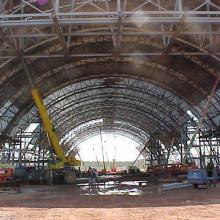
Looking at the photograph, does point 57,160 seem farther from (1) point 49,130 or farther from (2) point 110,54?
(2) point 110,54

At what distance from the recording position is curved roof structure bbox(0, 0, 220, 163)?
18.0 metres

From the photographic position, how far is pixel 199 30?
70.8 feet

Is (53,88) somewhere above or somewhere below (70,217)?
above

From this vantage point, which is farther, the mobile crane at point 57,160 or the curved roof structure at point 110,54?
the mobile crane at point 57,160

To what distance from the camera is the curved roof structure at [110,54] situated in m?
18.0

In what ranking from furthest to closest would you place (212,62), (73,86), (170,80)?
(73,86)
(170,80)
(212,62)

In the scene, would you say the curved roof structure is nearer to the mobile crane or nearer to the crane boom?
the crane boom

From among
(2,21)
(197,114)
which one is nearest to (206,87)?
(197,114)

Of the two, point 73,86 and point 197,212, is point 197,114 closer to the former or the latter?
point 73,86

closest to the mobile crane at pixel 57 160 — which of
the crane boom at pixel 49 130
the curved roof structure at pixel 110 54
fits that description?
the crane boom at pixel 49 130

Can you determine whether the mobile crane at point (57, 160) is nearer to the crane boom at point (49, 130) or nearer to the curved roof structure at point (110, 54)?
the crane boom at point (49, 130)

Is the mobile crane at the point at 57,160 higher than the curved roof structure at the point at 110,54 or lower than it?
lower

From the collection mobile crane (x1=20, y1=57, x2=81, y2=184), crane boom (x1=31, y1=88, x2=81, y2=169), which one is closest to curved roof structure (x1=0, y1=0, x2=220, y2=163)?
crane boom (x1=31, y1=88, x2=81, y2=169)

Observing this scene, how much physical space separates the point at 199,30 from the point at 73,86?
20.5m
